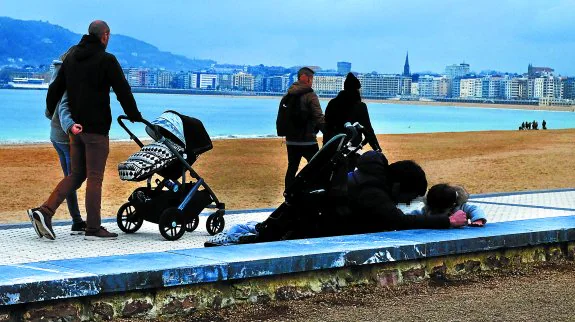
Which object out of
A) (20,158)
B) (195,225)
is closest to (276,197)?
(195,225)

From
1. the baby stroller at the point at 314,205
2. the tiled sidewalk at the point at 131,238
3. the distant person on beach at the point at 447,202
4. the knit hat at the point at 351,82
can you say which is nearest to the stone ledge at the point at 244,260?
the distant person on beach at the point at 447,202

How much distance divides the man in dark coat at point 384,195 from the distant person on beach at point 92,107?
6.99 ft

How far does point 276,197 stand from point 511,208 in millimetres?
6275

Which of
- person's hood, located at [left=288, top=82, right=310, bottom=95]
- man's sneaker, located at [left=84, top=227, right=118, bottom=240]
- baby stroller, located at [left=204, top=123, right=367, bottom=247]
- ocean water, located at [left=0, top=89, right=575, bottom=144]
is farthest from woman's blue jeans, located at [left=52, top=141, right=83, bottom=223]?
ocean water, located at [left=0, top=89, right=575, bottom=144]

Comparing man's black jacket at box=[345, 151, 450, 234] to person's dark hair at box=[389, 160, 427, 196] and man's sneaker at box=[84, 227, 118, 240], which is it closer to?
person's dark hair at box=[389, 160, 427, 196]

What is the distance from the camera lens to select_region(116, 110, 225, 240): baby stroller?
7.91m

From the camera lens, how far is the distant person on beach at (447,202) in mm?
6637

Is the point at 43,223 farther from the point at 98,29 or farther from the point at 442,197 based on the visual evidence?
the point at 442,197

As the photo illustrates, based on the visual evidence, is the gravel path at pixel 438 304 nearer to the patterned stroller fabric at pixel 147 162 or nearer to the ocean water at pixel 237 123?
the patterned stroller fabric at pixel 147 162

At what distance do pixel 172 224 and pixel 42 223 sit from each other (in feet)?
3.14

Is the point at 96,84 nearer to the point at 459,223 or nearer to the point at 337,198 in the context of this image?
the point at 337,198

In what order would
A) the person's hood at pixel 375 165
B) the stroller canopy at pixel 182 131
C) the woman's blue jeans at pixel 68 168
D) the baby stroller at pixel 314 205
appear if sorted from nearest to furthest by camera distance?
the person's hood at pixel 375 165 < the baby stroller at pixel 314 205 < the stroller canopy at pixel 182 131 < the woman's blue jeans at pixel 68 168

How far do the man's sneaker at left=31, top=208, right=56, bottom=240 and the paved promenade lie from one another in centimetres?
7

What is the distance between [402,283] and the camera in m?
6.15
